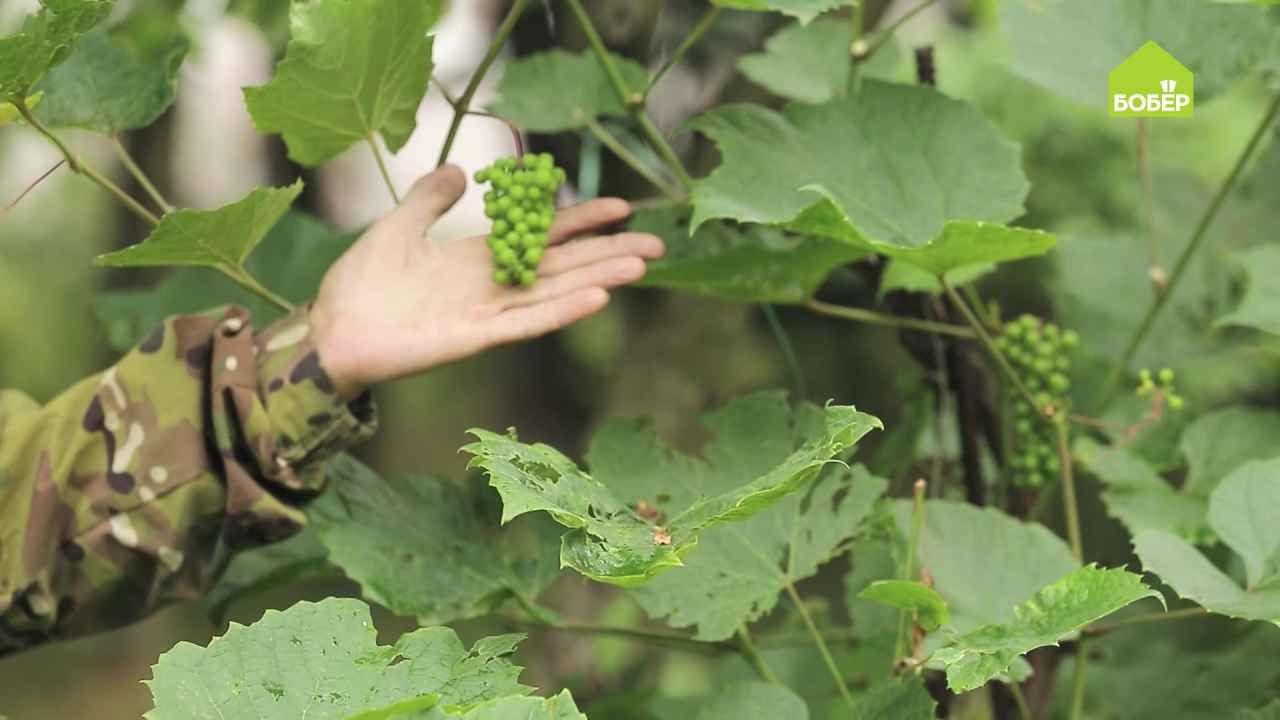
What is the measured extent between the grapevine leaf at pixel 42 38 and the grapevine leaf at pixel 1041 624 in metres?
0.61

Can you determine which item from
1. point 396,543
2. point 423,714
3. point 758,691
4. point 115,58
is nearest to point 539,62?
point 115,58

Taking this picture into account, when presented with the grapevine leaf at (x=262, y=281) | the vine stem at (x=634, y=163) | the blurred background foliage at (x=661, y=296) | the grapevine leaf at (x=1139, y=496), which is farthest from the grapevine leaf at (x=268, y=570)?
the grapevine leaf at (x=1139, y=496)

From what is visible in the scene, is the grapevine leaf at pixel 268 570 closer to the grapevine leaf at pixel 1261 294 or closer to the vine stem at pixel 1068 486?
the vine stem at pixel 1068 486

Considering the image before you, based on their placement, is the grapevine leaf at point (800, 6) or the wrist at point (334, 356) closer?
the grapevine leaf at point (800, 6)

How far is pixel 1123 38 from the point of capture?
1.04 meters

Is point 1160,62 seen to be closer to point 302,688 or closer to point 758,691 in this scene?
point 758,691

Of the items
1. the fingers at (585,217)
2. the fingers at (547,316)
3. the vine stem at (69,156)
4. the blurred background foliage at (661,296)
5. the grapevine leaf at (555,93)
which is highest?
the vine stem at (69,156)

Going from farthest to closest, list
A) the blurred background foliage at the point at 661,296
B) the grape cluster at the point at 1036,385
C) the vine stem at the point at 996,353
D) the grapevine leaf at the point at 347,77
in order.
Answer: the blurred background foliage at the point at 661,296
the grape cluster at the point at 1036,385
the vine stem at the point at 996,353
the grapevine leaf at the point at 347,77

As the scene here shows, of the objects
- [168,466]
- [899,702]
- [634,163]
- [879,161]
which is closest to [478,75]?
[634,163]

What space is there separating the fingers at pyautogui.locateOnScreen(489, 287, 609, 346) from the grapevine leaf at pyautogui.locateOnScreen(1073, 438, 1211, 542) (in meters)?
0.44

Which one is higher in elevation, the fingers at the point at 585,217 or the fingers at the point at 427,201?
the fingers at the point at 427,201

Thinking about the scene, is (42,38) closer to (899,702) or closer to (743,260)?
(743,260)

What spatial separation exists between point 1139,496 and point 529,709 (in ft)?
2.13

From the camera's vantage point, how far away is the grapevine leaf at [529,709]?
1.88 feet
